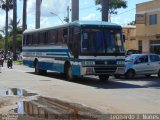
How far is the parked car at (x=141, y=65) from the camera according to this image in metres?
27.2

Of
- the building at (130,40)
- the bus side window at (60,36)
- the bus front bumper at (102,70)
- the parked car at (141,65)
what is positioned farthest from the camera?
the building at (130,40)

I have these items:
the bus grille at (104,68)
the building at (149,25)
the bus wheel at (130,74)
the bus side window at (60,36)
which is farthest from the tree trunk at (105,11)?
the building at (149,25)

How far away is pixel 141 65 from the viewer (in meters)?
27.5

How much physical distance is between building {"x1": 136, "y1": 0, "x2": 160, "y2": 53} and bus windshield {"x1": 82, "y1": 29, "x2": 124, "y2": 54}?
26943 mm

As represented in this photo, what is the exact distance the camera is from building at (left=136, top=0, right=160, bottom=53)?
167 feet

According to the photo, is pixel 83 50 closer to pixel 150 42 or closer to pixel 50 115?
pixel 50 115

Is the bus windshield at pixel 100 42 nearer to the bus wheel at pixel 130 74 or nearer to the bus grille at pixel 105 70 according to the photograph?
the bus grille at pixel 105 70

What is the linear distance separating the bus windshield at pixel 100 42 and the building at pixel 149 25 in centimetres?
2694

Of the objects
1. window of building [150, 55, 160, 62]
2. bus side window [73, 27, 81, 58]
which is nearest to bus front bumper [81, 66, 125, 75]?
bus side window [73, 27, 81, 58]

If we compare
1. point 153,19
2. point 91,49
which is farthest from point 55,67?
point 153,19

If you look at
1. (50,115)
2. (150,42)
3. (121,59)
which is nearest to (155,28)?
(150,42)

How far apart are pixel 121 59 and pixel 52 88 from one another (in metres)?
4.44

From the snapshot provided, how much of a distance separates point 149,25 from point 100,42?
30.2 meters

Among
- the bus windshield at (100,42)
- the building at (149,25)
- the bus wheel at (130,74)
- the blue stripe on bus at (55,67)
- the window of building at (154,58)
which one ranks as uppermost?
the building at (149,25)
